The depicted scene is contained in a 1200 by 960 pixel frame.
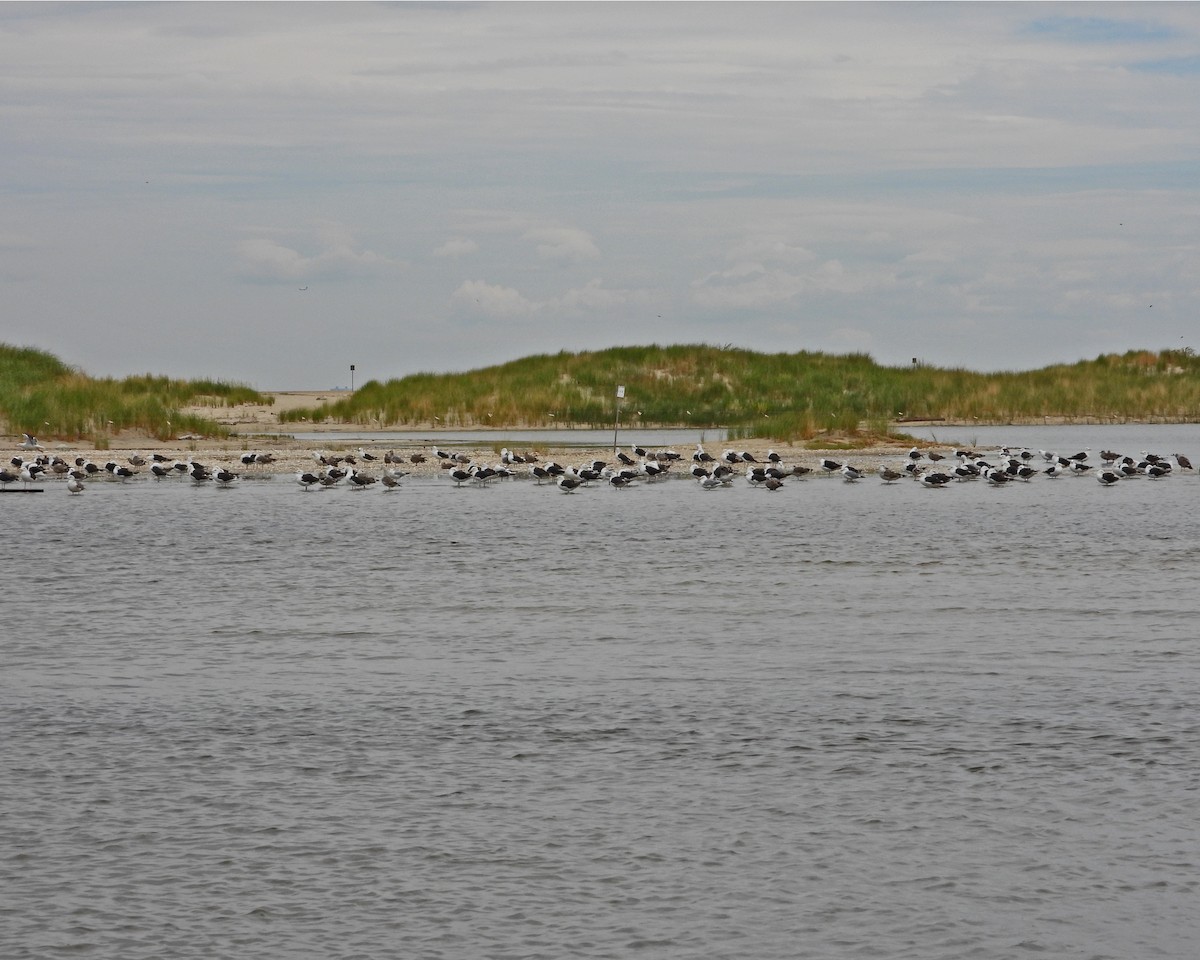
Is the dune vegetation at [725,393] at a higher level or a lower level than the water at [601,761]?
higher

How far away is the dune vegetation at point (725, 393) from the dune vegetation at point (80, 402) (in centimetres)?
861

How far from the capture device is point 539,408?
6288cm

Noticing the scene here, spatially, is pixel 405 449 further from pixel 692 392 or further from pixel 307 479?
pixel 692 392

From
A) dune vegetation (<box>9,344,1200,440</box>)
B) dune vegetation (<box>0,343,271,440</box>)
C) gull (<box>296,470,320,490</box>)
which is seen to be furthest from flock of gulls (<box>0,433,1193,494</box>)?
dune vegetation (<box>9,344,1200,440</box>)

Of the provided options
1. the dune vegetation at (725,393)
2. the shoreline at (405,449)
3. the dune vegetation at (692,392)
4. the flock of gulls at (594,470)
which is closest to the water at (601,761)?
the flock of gulls at (594,470)

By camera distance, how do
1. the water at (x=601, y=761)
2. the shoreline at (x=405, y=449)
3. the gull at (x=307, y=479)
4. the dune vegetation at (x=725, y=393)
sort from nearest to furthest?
the water at (x=601, y=761) < the gull at (x=307, y=479) < the shoreline at (x=405, y=449) < the dune vegetation at (x=725, y=393)

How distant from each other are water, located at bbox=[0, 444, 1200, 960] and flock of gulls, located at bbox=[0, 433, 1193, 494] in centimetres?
1412

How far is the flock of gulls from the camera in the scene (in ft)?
119

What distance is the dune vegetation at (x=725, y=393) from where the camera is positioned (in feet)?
207

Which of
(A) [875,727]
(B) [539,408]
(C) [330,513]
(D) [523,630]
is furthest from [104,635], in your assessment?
(B) [539,408]

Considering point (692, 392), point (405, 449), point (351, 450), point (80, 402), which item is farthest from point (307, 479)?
point (692, 392)

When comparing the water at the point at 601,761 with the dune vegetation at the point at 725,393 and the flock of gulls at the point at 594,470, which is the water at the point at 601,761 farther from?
the dune vegetation at the point at 725,393

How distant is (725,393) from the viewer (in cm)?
6625

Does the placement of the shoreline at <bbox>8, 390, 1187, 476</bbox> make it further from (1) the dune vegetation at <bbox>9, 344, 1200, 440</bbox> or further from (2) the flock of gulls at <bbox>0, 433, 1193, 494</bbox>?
(1) the dune vegetation at <bbox>9, 344, 1200, 440</bbox>
